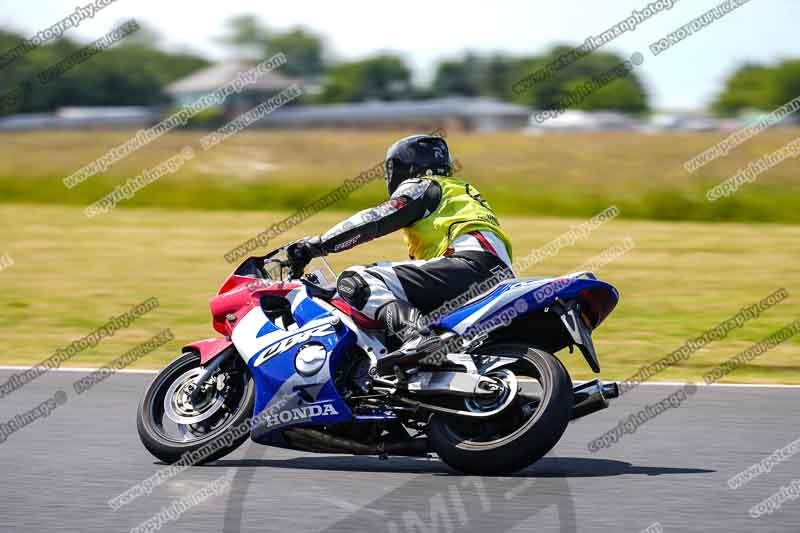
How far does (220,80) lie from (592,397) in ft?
310

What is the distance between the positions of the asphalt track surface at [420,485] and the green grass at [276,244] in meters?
2.83

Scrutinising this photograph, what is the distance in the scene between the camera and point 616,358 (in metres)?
11.1

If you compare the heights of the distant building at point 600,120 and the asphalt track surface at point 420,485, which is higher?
the asphalt track surface at point 420,485

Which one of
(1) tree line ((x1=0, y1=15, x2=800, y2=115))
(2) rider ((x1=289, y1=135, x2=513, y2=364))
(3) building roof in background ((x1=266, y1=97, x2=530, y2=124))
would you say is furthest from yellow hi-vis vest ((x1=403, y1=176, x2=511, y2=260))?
(3) building roof in background ((x1=266, y1=97, x2=530, y2=124))

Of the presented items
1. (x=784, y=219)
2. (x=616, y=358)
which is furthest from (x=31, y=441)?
(x=784, y=219)

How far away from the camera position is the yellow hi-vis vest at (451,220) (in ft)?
22.3

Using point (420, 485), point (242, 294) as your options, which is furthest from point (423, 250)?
point (420, 485)

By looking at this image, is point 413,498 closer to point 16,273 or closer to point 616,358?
point 616,358

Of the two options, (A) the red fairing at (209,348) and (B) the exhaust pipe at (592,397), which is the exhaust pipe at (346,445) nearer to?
(A) the red fairing at (209,348)

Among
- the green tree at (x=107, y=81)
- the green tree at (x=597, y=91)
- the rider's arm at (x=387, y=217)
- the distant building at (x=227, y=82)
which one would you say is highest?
the green tree at (x=107, y=81)

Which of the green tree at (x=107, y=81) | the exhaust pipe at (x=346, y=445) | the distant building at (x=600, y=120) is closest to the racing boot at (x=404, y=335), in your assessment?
the exhaust pipe at (x=346, y=445)

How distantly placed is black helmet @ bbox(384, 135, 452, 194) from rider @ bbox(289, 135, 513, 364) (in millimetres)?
84

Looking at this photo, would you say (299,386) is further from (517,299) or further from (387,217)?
(517,299)

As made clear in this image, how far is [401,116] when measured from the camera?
272 feet
